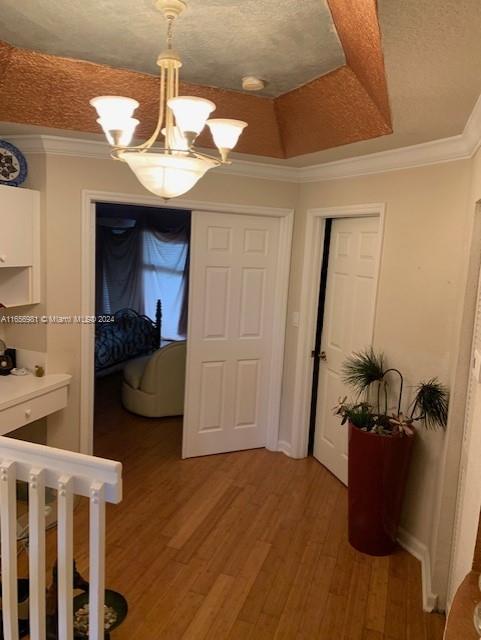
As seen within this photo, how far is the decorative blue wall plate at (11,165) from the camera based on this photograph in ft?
9.59

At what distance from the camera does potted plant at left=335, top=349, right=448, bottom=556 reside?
2.62 meters

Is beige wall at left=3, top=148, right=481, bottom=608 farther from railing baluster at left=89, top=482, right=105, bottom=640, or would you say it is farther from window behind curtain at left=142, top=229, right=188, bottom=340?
window behind curtain at left=142, top=229, right=188, bottom=340

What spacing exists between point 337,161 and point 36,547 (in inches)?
113

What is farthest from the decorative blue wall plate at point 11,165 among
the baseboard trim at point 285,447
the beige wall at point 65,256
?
the baseboard trim at point 285,447

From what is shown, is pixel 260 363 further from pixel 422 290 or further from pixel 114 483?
pixel 114 483

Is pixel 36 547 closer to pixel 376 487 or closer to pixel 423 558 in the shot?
pixel 376 487

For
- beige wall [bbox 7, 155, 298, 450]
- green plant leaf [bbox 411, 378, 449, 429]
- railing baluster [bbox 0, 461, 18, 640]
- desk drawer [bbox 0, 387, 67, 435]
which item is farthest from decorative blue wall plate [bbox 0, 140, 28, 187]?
green plant leaf [bbox 411, 378, 449, 429]

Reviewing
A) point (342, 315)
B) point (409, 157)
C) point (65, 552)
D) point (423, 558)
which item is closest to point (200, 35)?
point (409, 157)

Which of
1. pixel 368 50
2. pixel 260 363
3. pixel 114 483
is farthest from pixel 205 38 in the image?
pixel 260 363

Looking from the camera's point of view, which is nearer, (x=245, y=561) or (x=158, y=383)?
(x=245, y=561)

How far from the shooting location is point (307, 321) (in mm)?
3824

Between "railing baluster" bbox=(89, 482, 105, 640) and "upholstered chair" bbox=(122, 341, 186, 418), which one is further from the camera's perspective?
"upholstered chair" bbox=(122, 341, 186, 418)

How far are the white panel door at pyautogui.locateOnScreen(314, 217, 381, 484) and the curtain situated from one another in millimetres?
3023

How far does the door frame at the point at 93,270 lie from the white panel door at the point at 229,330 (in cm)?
7
